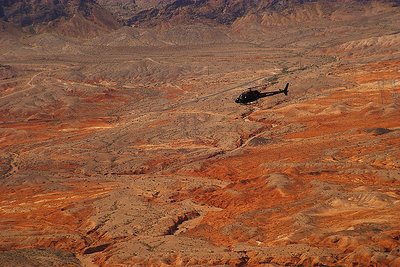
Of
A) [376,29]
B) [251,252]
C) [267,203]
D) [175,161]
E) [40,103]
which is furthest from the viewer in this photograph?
[376,29]

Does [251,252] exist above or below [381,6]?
above

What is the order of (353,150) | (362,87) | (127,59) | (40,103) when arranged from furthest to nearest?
(127,59) < (40,103) < (362,87) < (353,150)

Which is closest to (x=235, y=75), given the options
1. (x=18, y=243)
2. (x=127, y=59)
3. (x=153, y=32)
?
(x=127, y=59)

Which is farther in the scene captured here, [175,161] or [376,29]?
[376,29]

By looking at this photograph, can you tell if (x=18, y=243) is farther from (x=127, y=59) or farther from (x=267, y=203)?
(x=127, y=59)

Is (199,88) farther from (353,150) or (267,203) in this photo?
(267,203)

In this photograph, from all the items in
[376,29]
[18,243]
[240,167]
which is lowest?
[376,29]
